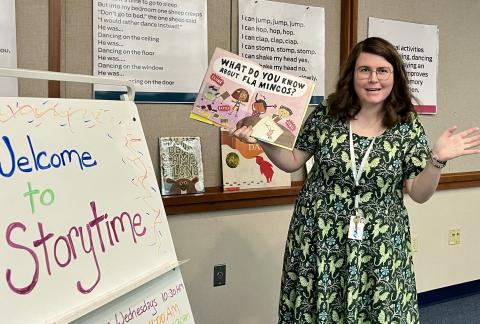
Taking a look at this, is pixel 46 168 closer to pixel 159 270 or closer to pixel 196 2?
pixel 159 270

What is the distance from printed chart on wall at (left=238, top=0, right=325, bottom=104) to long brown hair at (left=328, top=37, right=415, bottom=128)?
721mm

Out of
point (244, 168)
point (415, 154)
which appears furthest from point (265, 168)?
point (415, 154)

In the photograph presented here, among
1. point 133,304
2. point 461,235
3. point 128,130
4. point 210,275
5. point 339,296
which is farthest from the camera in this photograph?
point 461,235

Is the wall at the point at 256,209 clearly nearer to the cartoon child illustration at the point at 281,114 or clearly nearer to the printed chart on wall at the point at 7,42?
the printed chart on wall at the point at 7,42

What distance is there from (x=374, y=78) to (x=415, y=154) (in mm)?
303

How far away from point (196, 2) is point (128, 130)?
1063 mm

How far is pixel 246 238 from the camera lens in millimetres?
2373

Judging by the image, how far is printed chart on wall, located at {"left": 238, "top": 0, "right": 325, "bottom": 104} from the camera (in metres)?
2.33

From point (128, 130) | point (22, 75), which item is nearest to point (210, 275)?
point (128, 130)

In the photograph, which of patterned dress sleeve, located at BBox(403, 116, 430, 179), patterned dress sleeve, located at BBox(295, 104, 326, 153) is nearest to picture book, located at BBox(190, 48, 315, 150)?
patterned dress sleeve, located at BBox(295, 104, 326, 153)

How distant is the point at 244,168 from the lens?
2357 mm

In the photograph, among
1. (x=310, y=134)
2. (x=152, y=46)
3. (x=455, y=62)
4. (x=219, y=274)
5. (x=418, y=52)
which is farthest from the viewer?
(x=455, y=62)

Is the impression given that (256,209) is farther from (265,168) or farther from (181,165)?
(181,165)

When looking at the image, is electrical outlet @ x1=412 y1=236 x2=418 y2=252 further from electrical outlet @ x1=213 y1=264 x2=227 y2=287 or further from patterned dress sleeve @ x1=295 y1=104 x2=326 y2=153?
patterned dress sleeve @ x1=295 y1=104 x2=326 y2=153
